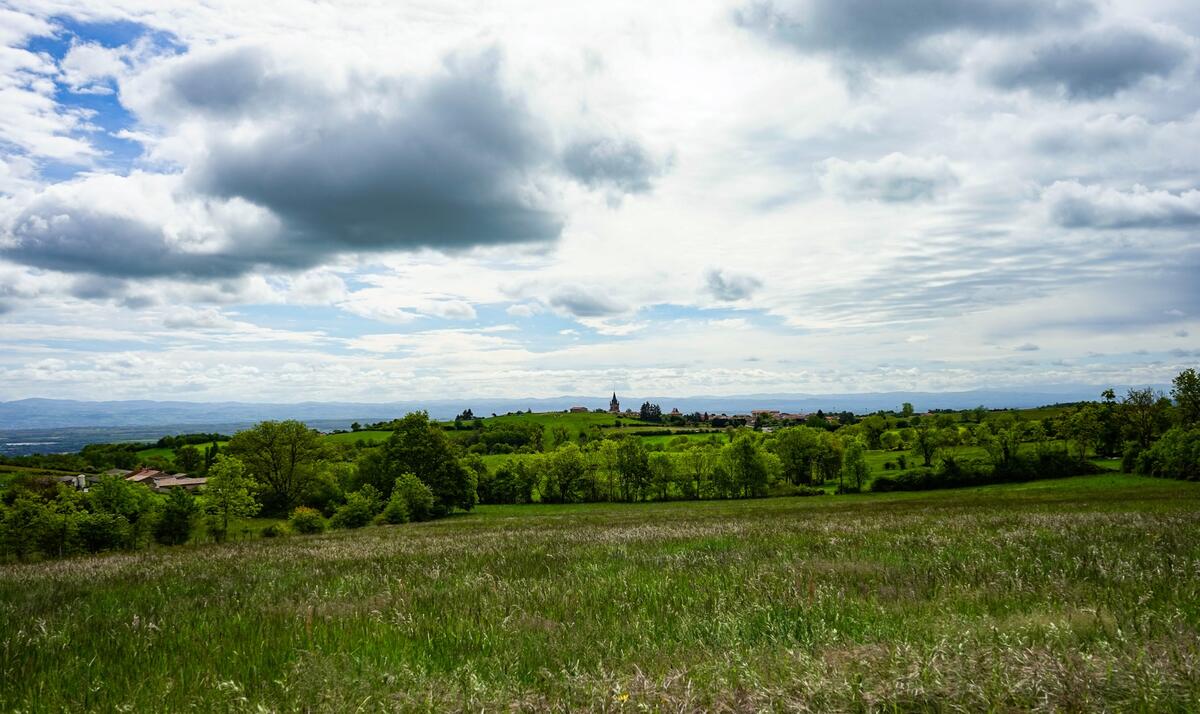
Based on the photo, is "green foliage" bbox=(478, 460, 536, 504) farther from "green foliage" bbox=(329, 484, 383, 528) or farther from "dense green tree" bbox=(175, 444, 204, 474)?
"dense green tree" bbox=(175, 444, 204, 474)

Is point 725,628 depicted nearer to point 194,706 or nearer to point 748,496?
point 194,706

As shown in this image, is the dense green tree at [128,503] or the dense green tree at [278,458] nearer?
the dense green tree at [128,503]

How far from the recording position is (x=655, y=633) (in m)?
5.24

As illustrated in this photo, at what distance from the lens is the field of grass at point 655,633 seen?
350cm

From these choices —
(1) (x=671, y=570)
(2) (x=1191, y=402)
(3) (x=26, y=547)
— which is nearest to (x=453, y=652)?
(1) (x=671, y=570)

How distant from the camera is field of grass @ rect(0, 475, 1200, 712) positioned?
11.5 feet

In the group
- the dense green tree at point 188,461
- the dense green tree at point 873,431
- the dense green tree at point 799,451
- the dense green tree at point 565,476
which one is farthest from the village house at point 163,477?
the dense green tree at point 873,431

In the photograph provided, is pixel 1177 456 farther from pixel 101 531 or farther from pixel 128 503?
pixel 128 503

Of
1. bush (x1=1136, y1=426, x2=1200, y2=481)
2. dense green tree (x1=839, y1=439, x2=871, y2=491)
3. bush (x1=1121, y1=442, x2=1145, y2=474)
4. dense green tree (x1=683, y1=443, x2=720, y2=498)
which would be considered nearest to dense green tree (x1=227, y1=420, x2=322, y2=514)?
dense green tree (x1=683, y1=443, x2=720, y2=498)

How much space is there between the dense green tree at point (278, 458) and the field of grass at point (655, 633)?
7416 cm

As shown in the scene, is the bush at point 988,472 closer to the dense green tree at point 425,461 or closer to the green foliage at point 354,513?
the dense green tree at point 425,461

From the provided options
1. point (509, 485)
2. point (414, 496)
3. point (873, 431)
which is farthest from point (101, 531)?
point (873, 431)

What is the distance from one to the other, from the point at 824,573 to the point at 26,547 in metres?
47.9

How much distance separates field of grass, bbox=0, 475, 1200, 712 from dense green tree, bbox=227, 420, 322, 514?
74158 millimetres
